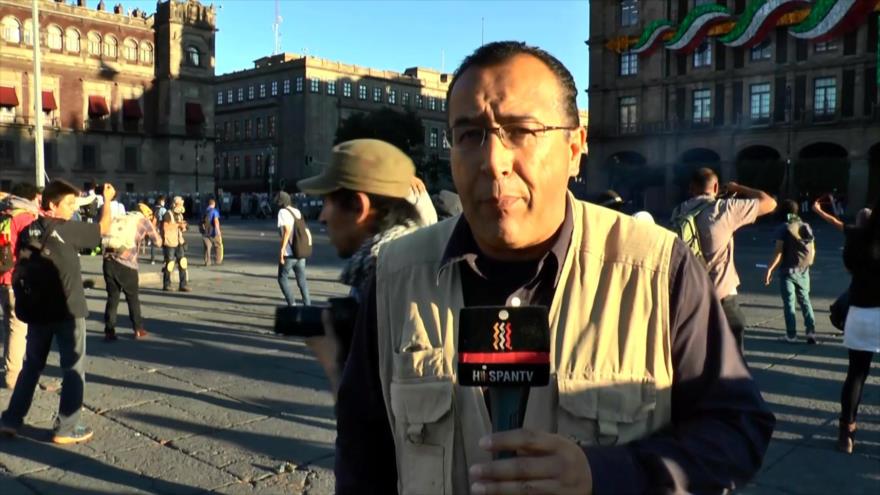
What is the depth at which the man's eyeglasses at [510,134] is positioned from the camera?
5.07ft

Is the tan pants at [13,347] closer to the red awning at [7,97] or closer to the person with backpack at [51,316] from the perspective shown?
the person with backpack at [51,316]

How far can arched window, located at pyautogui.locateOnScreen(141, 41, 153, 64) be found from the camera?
207 feet

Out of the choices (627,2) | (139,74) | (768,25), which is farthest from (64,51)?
(768,25)

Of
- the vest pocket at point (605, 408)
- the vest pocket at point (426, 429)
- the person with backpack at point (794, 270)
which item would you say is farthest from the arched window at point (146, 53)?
the vest pocket at point (605, 408)

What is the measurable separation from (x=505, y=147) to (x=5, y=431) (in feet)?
17.0

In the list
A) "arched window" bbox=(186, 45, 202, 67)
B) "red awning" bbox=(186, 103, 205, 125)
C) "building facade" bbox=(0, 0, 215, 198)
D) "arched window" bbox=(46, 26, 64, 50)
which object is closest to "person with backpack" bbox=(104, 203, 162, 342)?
"building facade" bbox=(0, 0, 215, 198)

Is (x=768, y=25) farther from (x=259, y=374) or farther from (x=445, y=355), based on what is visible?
(x=445, y=355)

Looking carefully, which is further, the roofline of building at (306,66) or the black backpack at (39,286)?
the roofline of building at (306,66)

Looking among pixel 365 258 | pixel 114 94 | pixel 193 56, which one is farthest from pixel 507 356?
pixel 193 56

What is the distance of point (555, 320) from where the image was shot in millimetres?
1498

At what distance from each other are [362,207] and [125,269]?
6.85 metres

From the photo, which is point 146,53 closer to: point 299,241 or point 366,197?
point 299,241

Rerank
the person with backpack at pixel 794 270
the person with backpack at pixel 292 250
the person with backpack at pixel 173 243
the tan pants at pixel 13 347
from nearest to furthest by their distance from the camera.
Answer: the tan pants at pixel 13 347, the person with backpack at pixel 794 270, the person with backpack at pixel 292 250, the person with backpack at pixel 173 243

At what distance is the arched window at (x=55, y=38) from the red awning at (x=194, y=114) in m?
10.4
